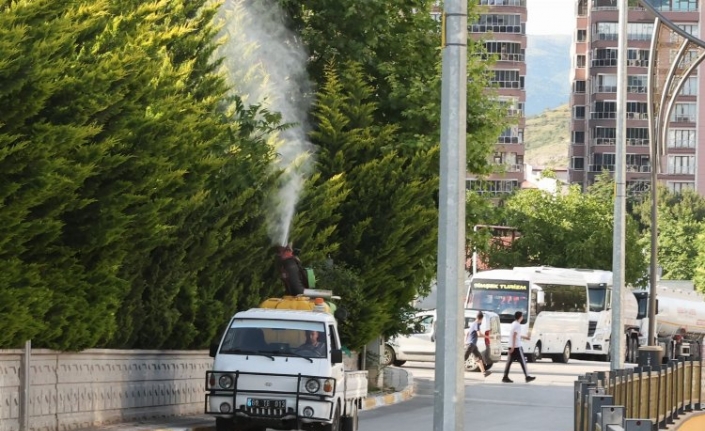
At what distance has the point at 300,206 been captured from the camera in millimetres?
28641

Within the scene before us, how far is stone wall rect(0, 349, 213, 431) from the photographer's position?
17.5 meters

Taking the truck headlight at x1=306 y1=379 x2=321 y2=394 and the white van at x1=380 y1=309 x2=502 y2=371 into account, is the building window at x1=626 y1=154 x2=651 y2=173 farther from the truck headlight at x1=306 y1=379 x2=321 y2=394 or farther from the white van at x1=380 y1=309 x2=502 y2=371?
the truck headlight at x1=306 y1=379 x2=321 y2=394

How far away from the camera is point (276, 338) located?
20.7m

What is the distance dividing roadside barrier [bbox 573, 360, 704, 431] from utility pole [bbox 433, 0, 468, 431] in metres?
1.36

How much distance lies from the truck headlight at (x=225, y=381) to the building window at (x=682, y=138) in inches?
5612

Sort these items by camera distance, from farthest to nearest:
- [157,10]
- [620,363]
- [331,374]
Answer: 1. [620,363]
2. [157,10]
3. [331,374]

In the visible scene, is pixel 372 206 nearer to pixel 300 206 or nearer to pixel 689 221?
pixel 300 206

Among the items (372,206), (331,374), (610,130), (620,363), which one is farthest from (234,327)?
(610,130)

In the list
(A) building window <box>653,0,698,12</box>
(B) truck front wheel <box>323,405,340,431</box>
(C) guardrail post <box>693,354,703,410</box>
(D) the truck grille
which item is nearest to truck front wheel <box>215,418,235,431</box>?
(D) the truck grille

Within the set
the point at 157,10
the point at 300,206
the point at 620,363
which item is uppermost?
the point at 157,10

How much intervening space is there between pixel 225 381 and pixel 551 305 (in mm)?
45468

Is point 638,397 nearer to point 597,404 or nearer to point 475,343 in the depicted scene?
point 597,404

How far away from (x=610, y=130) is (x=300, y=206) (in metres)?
139

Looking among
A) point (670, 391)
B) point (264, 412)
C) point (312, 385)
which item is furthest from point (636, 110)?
point (264, 412)
